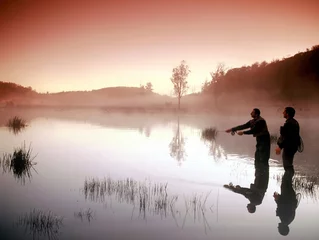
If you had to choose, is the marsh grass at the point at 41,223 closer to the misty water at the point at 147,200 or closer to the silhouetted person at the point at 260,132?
the misty water at the point at 147,200

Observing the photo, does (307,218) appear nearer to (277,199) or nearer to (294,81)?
(277,199)

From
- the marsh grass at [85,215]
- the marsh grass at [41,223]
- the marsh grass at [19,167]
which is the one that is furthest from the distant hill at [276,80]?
the marsh grass at [41,223]

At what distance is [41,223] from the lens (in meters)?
6.60

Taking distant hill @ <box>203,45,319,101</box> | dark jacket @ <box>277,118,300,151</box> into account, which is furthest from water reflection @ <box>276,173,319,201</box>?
distant hill @ <box>203,45,319,101</box>

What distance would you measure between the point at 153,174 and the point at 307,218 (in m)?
6.49

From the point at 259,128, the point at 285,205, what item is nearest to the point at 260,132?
the point at 259,128

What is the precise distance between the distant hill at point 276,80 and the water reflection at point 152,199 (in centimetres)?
7529

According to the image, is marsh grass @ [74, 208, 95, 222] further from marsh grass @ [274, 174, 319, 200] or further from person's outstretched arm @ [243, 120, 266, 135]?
person's outstretched arm @ [243, 120, 266, 135]

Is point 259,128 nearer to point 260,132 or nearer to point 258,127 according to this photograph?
point 258,127

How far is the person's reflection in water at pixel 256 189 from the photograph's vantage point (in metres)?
8.31

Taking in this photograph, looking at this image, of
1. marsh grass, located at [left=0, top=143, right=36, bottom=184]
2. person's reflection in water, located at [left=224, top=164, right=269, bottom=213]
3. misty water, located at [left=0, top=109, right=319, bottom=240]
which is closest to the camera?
misty water, located at [left=0, top=109, right=319, bottom=240]

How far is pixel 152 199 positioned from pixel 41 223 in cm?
326

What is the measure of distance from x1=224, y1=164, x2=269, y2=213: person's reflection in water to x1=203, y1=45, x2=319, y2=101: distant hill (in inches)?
2863

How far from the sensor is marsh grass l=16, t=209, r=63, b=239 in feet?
20.3
